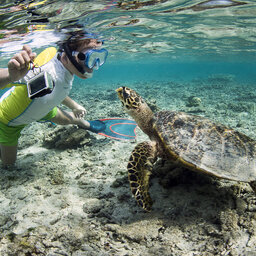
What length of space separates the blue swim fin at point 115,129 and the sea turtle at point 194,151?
2402mm

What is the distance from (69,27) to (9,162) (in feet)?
19.6

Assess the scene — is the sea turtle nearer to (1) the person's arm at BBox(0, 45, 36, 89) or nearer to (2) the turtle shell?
(2) the turtle shell

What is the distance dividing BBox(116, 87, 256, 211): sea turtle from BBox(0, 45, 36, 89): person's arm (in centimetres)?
184

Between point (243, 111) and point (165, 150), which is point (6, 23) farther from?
point (243, 111)

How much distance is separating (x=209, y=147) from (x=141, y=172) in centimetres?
101

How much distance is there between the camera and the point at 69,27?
7000 mm

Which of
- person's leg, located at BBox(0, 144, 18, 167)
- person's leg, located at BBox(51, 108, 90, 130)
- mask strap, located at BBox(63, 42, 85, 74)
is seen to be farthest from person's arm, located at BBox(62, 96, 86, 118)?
person's leg, located at BBox(0, 144, 18, 167)

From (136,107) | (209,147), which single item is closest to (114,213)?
(209,147)

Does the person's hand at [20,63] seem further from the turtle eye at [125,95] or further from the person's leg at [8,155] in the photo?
the person's leg at [8,155]

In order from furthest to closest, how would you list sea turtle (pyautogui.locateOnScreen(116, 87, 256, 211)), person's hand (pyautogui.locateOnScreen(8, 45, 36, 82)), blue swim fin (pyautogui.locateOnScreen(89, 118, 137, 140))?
blue swim fin (pyautogui.locateOnScreen(89, 118, 137, 140)) < sea turtle (pyautogui.locateOnScreen(116, 87, 256, 211)) < person's hand (pyautogui.locateOnScreen(8, 45, 36, 82))

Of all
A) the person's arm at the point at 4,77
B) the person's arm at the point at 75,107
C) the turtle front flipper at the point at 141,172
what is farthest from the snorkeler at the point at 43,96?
the turtle front flipper at the point at 141,172

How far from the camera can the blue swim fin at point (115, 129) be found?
202 inches

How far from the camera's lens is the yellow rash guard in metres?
3.12

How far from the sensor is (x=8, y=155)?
142 inches
